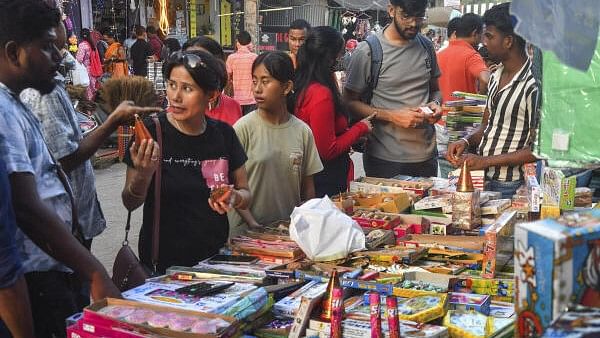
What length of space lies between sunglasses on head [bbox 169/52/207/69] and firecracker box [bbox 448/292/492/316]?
1430mm

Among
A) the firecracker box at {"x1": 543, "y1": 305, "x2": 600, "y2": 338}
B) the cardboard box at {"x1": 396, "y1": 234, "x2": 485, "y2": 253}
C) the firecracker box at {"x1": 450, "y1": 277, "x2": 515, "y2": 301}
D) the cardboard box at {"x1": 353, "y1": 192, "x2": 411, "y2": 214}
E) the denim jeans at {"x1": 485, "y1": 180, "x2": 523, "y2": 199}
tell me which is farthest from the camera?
the denim jeans at {"x1": 485, "y1": 180, "x2": 523, "y2": 199}

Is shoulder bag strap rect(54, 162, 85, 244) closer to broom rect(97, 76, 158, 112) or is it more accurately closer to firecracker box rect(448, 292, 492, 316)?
broom rect(97, 76, 158, 112)

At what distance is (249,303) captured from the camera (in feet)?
6.98

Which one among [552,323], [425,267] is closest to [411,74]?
[425,267]

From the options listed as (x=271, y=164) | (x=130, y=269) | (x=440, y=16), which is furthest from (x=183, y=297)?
(x=440, y=16)

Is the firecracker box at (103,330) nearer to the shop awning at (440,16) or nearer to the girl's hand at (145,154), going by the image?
the girl's hand at (145,154)

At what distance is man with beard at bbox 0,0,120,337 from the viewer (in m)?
1.99

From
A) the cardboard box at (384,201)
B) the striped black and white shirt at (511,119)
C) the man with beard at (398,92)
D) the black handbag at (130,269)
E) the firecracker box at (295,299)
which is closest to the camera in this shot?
the firecracker box at (295,299)

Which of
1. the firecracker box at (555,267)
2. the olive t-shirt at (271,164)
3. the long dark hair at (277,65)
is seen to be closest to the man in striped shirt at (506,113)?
the olive t-shirt at (271,164)

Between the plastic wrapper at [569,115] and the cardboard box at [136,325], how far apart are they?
109cm

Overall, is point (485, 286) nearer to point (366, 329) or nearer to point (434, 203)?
point (366, 329)

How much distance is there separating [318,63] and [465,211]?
5.15ft

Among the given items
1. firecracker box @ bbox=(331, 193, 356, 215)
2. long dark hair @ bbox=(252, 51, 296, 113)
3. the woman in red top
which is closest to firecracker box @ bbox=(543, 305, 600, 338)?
firecracker box @ bbox=(331, 193, 356, 215)

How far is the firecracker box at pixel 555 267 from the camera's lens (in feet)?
4.16
